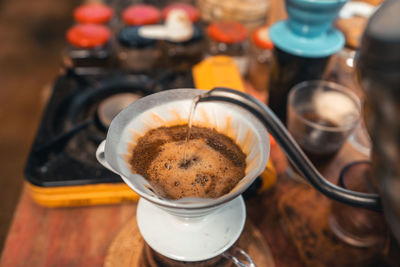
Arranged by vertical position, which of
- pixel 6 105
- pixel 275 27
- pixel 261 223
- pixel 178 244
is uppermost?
pixel 275 27

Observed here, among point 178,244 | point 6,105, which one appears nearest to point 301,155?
point 178,244

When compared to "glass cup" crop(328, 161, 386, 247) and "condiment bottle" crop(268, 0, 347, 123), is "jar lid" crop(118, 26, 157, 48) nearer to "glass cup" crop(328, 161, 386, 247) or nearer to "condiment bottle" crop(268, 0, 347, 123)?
"condiment bottle" crop(268, 0, 347, 123)

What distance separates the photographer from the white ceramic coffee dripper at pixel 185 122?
0.36 m

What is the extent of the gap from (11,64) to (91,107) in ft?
4.91

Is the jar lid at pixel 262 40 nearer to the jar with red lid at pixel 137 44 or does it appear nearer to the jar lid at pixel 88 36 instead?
the jar with red lid at pixel 137 44

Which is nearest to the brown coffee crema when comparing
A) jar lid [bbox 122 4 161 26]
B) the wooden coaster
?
the wooden coaster

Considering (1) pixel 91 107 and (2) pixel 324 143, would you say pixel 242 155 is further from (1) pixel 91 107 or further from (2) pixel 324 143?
(1) pixel 91 107

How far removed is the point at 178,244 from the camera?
405 mm

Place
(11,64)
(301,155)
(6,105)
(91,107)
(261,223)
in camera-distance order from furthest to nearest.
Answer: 1. (11,64)
2. (6,105)
3. (91,107)
4. (261,223)
5. (301,155)

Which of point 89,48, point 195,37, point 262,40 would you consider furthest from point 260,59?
point 89,48

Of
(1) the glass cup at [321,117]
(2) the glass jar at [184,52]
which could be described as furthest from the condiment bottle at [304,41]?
(2) the glass jar at [184,52]

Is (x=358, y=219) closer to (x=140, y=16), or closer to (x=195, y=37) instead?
(x=195, y=37)

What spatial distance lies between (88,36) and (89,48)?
29 millimetres

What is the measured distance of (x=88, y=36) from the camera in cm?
79
